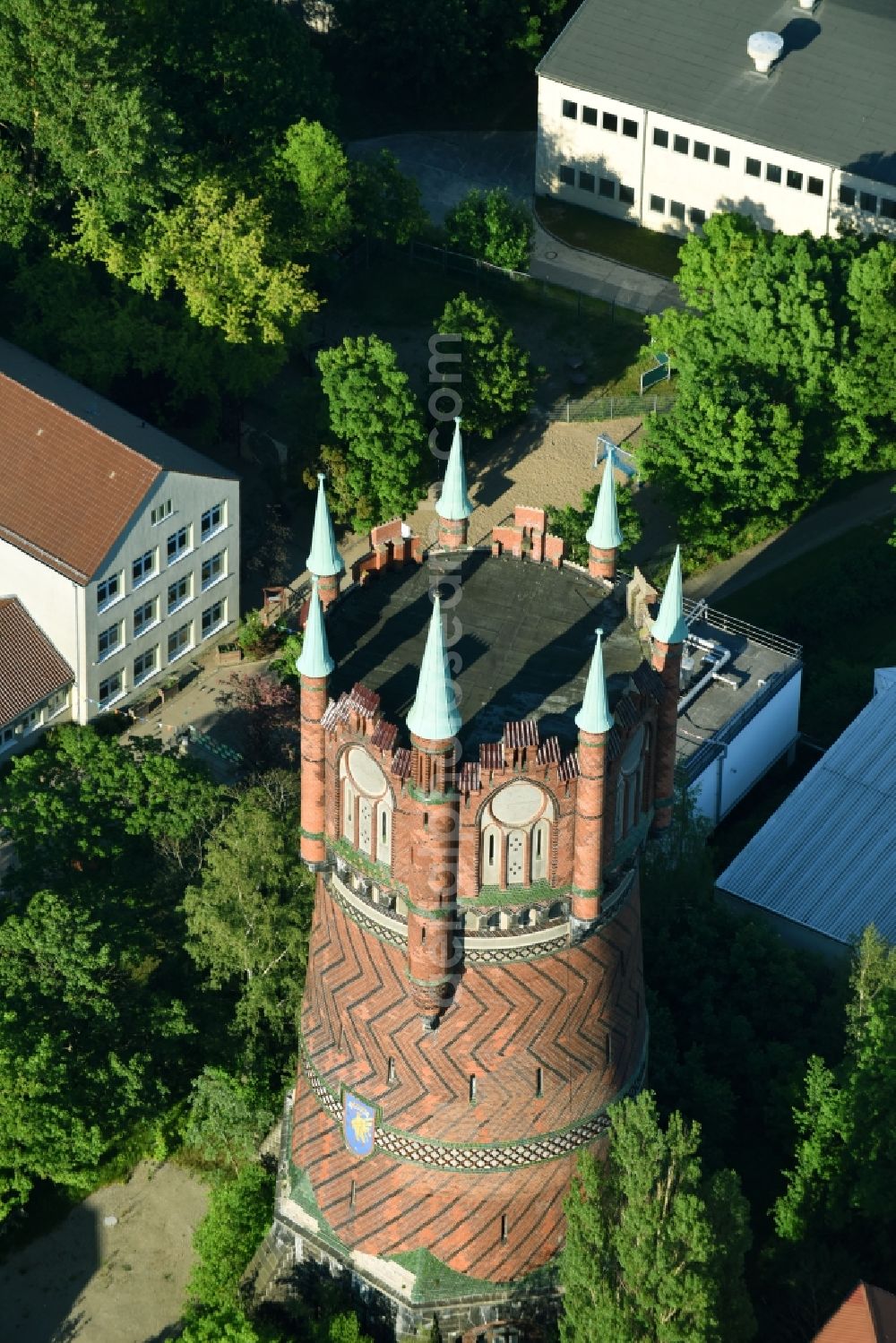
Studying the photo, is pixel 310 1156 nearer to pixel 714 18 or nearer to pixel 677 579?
pixel 677 579

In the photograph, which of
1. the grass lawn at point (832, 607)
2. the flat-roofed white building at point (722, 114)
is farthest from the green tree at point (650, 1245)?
the flat-roofed white building at point (722, 114)

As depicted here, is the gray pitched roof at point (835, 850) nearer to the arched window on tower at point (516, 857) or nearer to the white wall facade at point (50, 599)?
the white wall facade at point (50, 599)

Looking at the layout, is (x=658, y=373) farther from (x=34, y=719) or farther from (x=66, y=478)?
(x=34, y=719)

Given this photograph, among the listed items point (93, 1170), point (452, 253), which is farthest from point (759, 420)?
point (93, 1170)

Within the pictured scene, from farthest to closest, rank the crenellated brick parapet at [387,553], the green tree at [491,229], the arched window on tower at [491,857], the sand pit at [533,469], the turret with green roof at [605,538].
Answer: the green tree at [491,229], the sand pit at [533,469], the crenellated brick parapet at [387,553], the turret with green roof at [605,538], the arched window on tower at [491,857]

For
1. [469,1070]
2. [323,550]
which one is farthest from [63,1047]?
[323,550]

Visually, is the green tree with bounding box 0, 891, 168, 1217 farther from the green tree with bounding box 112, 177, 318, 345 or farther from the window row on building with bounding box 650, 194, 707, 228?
the window row on building with bounding box 650, 194, 707, 228
